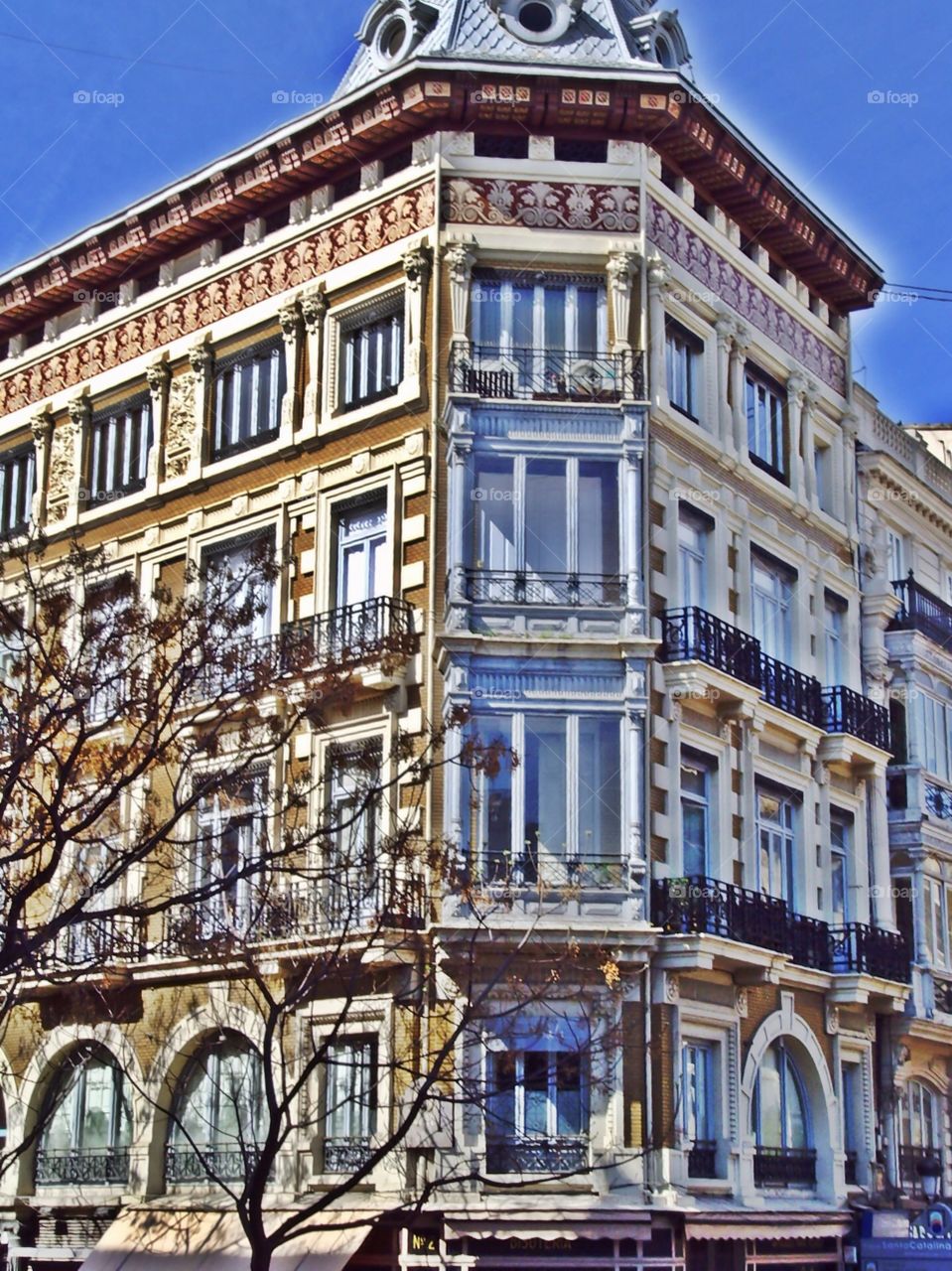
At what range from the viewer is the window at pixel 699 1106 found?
26469mm

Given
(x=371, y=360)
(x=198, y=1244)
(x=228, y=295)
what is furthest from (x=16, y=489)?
(x=198, y=1244)

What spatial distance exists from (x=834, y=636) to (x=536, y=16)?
36.0ft

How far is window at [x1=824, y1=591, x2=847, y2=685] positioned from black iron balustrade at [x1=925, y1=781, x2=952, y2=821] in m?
3.24

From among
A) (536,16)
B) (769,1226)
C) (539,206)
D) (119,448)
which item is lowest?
(769,1226)

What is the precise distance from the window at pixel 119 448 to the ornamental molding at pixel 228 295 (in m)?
0.86

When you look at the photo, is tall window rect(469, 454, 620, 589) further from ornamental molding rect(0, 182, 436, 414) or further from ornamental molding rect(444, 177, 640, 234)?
ornamental molding rect(0, 182, 436, 414)

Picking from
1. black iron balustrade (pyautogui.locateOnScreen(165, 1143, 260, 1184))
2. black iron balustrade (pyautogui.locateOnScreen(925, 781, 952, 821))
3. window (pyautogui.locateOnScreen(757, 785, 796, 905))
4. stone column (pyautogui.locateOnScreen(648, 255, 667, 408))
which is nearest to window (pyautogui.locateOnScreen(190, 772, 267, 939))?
black iron balustrade (pyautogui.locateOnScreen(165, 1143, 260, 1184))

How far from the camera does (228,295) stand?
31.3 m

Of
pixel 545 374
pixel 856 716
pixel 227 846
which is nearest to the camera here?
pixel 545 374

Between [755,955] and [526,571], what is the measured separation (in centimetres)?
604

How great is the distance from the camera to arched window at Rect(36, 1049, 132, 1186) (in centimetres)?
2923

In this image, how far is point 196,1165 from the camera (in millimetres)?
28016

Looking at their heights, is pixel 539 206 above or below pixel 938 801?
above

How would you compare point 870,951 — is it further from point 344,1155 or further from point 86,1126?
point 86,1126
